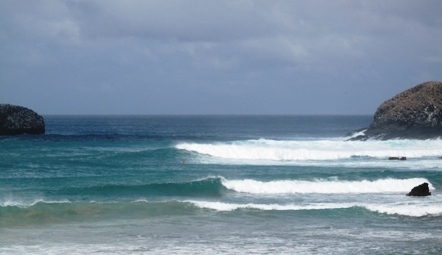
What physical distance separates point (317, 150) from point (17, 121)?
3391cm

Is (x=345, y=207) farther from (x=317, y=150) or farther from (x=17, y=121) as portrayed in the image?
(x=17, y=121)

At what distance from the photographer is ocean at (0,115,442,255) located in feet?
64.4

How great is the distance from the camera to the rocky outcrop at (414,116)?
5947cm

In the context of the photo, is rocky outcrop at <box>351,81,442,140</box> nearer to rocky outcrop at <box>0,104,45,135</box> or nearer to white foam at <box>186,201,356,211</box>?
rocky outcrop at <box>0,104,45,135</box>

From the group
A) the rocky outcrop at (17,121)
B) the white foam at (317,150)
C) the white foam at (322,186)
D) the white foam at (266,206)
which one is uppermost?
the rocky outcrop at (17,121)

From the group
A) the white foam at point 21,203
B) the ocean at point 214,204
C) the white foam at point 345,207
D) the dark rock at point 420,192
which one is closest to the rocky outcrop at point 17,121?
the ocean at point 214,204

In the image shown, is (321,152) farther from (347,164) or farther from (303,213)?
(303,213)

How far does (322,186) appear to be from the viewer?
3231cm

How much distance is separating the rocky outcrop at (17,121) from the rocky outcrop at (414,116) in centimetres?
3463

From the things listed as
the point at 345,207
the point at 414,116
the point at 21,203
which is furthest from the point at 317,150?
the point at 21,203

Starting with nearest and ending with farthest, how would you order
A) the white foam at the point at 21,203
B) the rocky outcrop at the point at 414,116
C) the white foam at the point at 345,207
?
the white foam at the point at 345,207 < the white foam at the point at 21,203 < the rocky outcrop at the point at 414,116

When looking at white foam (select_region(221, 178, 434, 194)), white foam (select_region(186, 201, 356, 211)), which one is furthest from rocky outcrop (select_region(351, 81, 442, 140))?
white foam (select_region(186, 201, 356, 211))

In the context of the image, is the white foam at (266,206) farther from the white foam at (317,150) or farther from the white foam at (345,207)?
the white foam at (317,150)

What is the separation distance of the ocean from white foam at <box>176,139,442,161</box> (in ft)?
1.02
